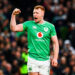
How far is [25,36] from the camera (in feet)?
49.3

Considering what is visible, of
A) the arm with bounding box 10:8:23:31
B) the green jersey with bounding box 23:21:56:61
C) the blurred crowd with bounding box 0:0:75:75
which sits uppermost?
the arm with bounding box 10:8:23:31

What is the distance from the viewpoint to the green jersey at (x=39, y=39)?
8.16 metres

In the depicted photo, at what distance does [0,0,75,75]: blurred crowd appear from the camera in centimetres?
1343

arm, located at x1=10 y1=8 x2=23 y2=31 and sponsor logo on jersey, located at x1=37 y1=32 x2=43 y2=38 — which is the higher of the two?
arm, located at x1=10 y1=8 x2=23 y2=31

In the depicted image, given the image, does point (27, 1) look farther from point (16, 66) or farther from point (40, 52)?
point (40, 52)

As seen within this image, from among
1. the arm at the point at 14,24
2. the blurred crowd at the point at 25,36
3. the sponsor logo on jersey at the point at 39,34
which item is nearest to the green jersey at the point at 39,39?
the sponsor logo on jersey at the point at 39,34

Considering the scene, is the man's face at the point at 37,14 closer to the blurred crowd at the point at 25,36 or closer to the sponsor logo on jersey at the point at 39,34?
the sponsor logo on jersey at the point at 39,34

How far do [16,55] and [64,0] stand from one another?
15.7 feet

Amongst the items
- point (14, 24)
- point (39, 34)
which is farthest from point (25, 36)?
point (14, 24)

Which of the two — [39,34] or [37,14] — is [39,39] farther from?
[37,14]

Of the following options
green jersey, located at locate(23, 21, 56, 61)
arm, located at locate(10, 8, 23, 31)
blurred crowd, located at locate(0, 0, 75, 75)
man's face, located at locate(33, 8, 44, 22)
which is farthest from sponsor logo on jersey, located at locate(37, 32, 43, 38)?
blurred crowd, located at locate(0, 0, 75, 75)

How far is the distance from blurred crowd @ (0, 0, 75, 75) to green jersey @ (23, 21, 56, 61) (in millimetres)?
4426

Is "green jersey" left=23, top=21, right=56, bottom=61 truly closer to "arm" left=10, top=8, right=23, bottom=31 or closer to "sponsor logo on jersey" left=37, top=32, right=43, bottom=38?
"sponsor logo on jersey" left=37, top=32, right=43, bottom=38

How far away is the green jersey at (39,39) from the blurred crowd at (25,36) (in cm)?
443
